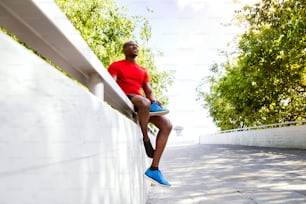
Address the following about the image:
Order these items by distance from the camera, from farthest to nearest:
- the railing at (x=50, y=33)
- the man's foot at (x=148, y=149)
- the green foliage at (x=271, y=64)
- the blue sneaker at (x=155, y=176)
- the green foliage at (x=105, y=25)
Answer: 1. the green foliage at (x=271, y=64)
2. the green foliage at (x=105, y=25)
3. the man's foot at (x=148, y=149)
4. the blue sneaker at (x=155, y=176)
5. the railing at (x=50, y=33)

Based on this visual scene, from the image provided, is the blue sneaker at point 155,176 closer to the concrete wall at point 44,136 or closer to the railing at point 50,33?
the railing at point 50,33

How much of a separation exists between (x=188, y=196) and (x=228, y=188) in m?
0.71

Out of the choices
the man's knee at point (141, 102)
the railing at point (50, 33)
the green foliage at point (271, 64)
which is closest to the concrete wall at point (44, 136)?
the railing at point (50, 33)

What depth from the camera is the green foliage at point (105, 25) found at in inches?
342

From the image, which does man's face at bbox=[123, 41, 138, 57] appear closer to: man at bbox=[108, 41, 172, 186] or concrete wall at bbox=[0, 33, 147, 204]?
man at bbox=[108, 41, 172, 186]

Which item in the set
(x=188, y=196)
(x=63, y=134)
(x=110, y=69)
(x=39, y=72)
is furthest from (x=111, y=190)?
(x=188, y=196)

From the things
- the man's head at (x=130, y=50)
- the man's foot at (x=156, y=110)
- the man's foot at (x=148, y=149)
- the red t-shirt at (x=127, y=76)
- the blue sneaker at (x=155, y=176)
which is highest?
the man's head at (x=130, y=50)

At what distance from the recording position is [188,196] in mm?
4559

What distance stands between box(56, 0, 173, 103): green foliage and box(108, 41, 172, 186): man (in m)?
4.40

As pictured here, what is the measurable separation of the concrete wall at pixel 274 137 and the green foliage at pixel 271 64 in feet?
4.04

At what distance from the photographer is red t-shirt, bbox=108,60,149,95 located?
12.7 feet

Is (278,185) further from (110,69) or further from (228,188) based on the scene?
(110,69)

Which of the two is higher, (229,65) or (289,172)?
(229,65)

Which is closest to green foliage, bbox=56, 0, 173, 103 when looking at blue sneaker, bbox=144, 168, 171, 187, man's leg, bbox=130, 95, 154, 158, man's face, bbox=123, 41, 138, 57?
man's face, bbox=123, 41, 138, 57
